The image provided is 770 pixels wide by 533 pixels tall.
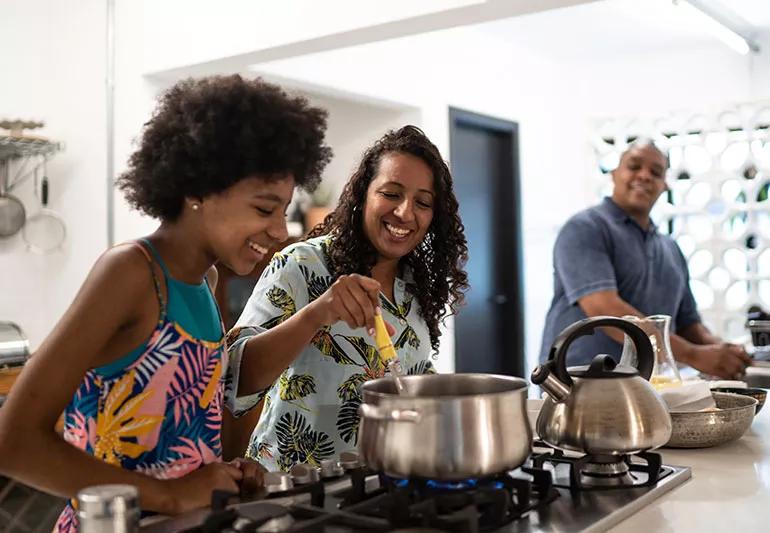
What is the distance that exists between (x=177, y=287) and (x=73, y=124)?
2.59 meters

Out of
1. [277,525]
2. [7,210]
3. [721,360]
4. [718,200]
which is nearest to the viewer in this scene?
[277,525]

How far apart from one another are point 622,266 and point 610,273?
119 millimetres

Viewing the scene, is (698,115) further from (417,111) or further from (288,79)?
(288,79)

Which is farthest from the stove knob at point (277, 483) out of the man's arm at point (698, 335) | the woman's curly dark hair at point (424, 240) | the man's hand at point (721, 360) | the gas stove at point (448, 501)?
the man's arm at point (698, 335)

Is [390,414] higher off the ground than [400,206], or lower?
lower

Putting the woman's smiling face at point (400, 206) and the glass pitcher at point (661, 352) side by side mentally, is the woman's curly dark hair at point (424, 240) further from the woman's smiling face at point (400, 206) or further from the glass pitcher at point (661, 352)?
the glass pitcher at point (661, 352)

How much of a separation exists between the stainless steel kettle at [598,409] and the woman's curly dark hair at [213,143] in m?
0.45

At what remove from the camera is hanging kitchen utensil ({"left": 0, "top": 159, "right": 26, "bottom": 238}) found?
127 inches

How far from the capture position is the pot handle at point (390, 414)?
93 centimetres

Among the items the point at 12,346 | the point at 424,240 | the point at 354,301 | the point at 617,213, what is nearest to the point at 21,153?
the point at 12,346

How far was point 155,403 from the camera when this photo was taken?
1.06 meters

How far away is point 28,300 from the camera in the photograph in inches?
132

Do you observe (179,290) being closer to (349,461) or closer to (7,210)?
(349,461)

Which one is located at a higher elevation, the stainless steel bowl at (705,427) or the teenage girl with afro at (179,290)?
the teenage girl with afro at (179,290)
